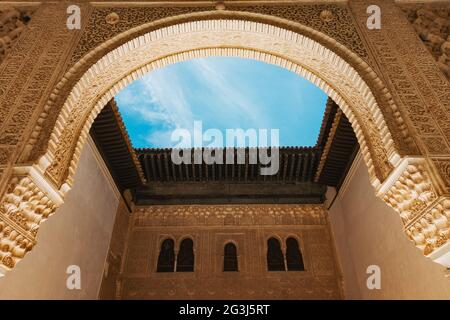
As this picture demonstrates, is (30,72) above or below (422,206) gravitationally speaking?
above

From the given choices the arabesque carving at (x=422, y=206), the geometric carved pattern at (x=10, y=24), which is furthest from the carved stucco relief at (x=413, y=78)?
the geometric carved pattern at (x=10, y=24)

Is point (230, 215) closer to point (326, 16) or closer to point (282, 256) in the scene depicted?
point (282, 256)

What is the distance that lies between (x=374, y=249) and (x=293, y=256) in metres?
2.20

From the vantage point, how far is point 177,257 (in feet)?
24.8

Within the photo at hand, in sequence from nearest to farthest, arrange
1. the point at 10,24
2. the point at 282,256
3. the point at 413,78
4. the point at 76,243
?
the point at 413,78
the point at 10,24
the point at 76,243
the point at 282,256

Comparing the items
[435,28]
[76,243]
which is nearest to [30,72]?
[76,243]

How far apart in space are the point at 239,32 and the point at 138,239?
5.44 metres

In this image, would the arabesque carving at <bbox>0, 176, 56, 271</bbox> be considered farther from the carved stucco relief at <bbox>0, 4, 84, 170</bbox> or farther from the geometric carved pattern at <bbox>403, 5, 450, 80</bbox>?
the geometric carved pattern at <bbox>403, 5, 450, 80</bbox>

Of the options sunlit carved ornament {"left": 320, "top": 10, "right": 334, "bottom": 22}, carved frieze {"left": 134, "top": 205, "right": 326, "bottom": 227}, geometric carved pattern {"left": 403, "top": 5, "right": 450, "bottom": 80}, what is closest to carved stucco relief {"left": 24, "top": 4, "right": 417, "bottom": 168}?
sunlit carved ornament {"left": 320, "top": 10, "right": 334, "bottom": 22}

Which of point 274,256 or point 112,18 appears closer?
point 112,18

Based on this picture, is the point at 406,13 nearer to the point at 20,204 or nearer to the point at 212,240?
the point at 20,204

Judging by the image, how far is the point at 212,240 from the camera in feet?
25.3

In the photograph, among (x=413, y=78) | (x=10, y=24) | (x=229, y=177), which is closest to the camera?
(x=413, y=78)

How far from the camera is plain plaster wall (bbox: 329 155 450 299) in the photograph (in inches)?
167
